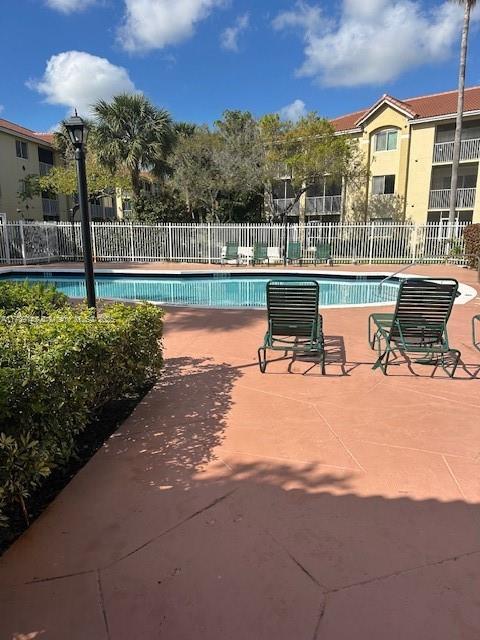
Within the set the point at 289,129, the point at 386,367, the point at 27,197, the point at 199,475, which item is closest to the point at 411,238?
the point at 289,129

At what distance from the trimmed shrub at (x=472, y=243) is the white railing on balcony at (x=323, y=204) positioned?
12.6 metres

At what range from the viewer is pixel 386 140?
87.0 feet

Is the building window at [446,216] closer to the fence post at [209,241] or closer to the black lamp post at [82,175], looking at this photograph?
the fence post at [209,241]

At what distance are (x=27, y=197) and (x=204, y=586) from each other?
98.8 ft

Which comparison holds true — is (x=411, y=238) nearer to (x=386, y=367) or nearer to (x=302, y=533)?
(x=386, y=367)

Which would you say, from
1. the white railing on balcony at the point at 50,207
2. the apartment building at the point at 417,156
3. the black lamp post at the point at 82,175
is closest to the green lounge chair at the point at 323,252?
the apartment building at the point at 417,156

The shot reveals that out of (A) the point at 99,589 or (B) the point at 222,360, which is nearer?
(A) the point at 99,589

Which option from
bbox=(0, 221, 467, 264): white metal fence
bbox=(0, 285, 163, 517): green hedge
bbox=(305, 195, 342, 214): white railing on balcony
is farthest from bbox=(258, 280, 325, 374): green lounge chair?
bbox=(305, 195, 342, 214): white railing on balcony

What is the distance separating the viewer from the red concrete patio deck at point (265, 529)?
179cm

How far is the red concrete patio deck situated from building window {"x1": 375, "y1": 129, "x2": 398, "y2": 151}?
25924 millimetres

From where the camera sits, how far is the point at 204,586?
1946mm

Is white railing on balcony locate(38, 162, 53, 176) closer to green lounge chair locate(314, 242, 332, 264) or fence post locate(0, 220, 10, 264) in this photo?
fence post locate(0, 220, 10, 264)

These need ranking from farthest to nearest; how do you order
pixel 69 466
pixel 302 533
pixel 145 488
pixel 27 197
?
pixel 27 197 → pixel 69 466 → pixel 145 488 → pixel 302 533

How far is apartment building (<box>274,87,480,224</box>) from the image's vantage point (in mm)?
24891
